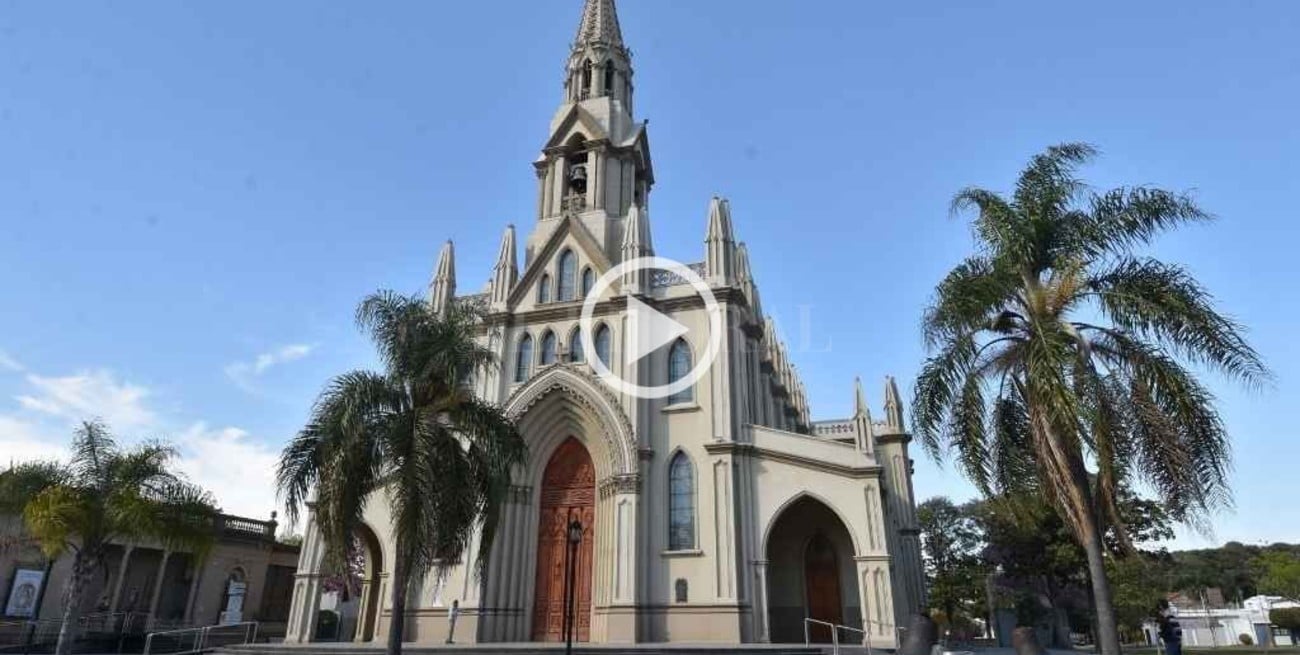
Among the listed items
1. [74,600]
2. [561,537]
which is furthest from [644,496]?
[74,600]

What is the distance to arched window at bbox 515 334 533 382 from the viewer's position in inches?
993

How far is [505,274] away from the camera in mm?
26938

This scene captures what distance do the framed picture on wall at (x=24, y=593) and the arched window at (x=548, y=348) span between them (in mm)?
18581

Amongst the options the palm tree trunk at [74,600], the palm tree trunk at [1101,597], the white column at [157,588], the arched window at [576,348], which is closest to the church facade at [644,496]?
the arched window at [576,348]

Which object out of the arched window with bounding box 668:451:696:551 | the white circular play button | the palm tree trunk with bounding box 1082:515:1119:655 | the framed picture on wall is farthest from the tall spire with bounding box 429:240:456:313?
the palm tree trunk with bounding box 1082:515:1119:655

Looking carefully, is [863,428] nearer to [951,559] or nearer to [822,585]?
[822,585]

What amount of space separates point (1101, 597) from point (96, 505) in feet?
66.8

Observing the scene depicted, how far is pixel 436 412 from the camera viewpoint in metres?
15.2

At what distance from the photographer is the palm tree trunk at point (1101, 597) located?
1059cm

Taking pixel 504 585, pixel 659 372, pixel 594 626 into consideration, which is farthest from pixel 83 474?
pixel 659 372

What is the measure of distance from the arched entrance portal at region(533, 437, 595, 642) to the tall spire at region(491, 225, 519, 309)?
19.1 feet

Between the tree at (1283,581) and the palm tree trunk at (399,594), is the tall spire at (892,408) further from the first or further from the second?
the tree at (1283,581)

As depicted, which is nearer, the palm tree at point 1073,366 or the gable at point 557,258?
the palm tree at point 1073,366

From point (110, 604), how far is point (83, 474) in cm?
1359
